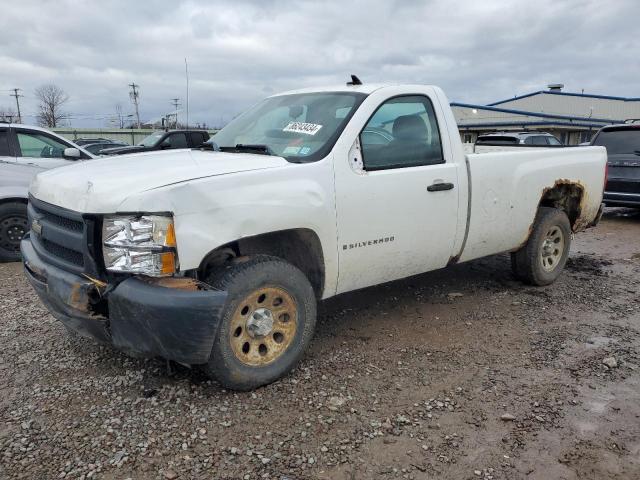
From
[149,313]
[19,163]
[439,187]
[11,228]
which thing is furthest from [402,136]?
[19,163]

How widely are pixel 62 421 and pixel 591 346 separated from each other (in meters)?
3.70

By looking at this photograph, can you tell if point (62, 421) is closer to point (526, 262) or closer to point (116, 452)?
point (116, 452)

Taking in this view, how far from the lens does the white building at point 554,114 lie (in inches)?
1511

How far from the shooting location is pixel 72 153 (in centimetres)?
706

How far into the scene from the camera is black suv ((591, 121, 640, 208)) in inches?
378

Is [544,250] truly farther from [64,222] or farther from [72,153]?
[72,153]

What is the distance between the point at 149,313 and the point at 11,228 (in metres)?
5.05

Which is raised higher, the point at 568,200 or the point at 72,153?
the point at 72,153

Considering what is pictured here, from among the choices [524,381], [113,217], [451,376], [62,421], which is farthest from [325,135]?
[62,421]

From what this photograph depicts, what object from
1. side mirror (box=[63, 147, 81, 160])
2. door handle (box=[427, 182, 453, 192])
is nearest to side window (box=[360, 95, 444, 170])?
door handle (box=[427, 182, 453, 192])

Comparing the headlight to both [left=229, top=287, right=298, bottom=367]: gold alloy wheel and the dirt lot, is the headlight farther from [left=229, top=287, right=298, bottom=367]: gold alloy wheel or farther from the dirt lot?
the dirt lot

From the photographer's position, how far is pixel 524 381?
353cm

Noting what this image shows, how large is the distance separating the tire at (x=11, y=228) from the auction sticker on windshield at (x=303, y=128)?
14.7 ft

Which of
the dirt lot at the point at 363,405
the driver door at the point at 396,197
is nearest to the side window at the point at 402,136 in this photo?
the driver door at the point at 396,197
